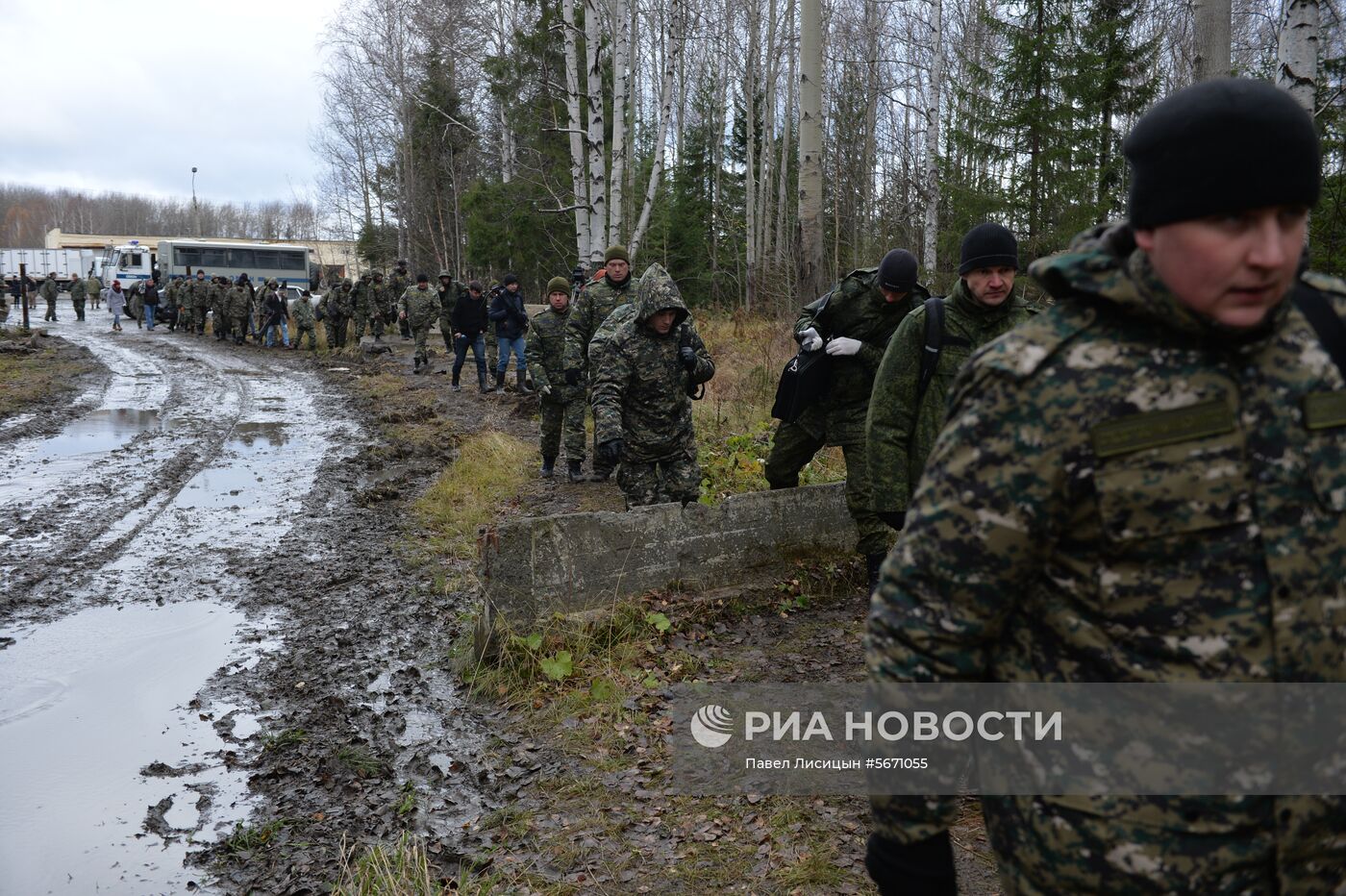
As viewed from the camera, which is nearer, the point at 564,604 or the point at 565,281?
the point at 564,604

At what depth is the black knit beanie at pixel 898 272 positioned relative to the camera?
5598 mm

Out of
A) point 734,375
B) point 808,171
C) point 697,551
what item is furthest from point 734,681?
point 734,375

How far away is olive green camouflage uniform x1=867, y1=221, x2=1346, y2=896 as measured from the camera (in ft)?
5.18

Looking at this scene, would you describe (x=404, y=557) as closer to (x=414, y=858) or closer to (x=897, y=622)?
(x=414, y=858)

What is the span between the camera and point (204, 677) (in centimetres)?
593

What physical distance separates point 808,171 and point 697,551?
5.79 metres

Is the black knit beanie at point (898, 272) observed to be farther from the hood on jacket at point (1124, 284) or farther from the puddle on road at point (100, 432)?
the puddle on road at point (100, 432)

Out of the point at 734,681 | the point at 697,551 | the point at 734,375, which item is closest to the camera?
the point at 734,681

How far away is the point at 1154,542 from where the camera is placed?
160 centimetres

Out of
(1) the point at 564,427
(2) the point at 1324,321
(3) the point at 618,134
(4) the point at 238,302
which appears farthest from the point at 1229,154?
(4) the point at 238,302

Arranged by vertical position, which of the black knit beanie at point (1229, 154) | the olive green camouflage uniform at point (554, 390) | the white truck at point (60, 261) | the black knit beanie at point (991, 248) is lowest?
the olive green camouflage uniform at point (554, 390)

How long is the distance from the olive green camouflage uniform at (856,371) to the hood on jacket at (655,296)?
2.92ft

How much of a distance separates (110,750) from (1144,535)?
5202mm

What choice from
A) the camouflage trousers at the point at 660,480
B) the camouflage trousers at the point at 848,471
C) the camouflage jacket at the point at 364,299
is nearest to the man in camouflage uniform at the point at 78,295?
the camouflage jacket at the point at 364,299
